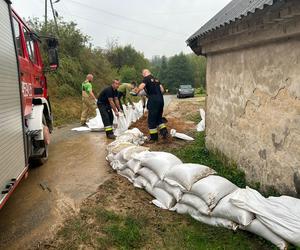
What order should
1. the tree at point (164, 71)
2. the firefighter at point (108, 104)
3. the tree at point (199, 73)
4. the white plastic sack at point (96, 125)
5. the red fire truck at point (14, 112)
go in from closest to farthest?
the red fire truck at point (14, 112)
the firefighter at point (108, 104)
the white plastic sack at point (96, 125)
the tree at point (164, 71)
the tree at point (199, 73)

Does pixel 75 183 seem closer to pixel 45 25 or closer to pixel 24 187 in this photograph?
pixel 24 187

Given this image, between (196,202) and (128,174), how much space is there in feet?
5.98

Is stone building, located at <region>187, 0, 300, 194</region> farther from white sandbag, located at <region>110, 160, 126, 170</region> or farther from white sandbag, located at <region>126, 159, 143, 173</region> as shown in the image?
white sandbag, located at <region>110, 160, 126, 170</region>

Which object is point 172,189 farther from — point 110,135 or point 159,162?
point 110,135

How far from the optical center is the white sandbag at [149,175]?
16.6 ft

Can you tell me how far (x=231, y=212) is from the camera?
12.3 feet

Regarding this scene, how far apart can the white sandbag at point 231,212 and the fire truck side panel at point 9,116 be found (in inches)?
89.8

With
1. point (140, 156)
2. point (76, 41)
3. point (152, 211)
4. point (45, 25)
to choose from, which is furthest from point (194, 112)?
point (45, 25)

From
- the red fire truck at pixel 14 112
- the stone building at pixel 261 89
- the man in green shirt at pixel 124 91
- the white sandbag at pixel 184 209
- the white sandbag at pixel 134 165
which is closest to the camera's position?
the red fire truck at pixel 14 112

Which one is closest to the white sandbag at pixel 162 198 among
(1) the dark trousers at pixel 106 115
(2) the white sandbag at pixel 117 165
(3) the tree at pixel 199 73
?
(2) the white sandbag at pixel 117 165

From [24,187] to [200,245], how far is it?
3.22m

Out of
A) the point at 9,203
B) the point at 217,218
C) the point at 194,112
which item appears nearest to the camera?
the point at 217,218

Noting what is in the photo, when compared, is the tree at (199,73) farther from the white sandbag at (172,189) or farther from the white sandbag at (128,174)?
the white sandbag at (172,189)

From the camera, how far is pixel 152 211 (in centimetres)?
458
